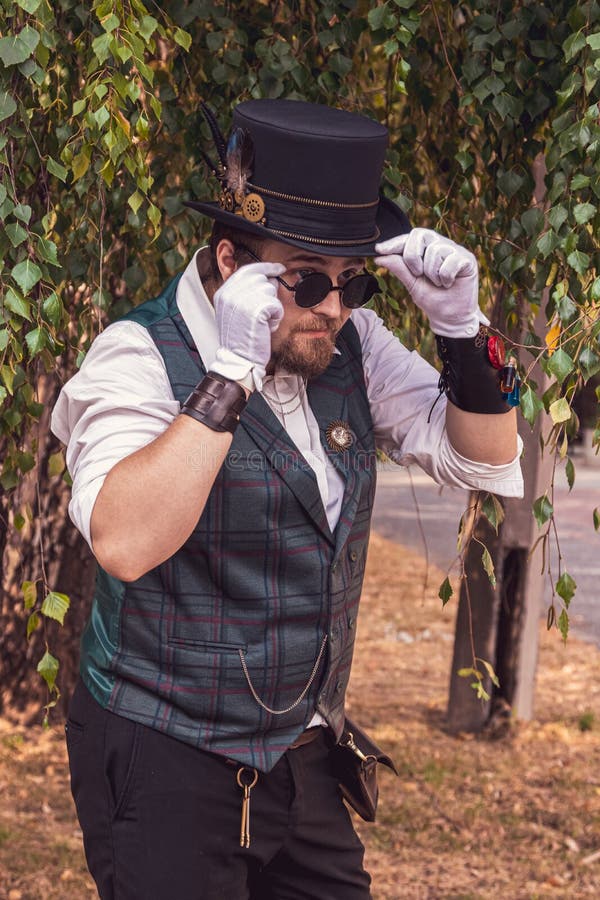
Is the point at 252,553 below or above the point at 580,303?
below

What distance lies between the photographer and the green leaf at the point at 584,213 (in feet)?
7.64

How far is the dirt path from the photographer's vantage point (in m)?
4.03

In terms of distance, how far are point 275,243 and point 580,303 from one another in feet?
2.41

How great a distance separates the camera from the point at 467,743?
17.2 feet

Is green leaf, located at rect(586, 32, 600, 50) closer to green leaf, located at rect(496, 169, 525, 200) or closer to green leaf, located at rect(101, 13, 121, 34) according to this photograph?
green leaf, located at rect(496, 169, 525, 200)

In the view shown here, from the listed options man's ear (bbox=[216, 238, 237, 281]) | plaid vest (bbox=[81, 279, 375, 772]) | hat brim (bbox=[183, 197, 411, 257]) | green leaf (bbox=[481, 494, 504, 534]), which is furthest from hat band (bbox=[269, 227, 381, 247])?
green leaf (bbox=[481, 494, 504, 534])

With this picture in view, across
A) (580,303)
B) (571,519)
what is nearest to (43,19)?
(580,303)

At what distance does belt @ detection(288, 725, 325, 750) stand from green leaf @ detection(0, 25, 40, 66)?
1345 mm

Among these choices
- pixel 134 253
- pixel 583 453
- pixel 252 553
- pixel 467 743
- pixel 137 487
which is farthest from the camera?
pixel 583 453

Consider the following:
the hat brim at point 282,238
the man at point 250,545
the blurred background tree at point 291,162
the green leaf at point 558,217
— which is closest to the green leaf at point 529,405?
the blurred background tree at point 291,162

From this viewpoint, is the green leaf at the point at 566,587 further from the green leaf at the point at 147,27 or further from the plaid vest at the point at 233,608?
the green leaf at the point at 147,27

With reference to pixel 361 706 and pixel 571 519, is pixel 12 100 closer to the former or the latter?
pixel 361 706

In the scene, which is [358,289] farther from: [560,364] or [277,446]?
[560,364]

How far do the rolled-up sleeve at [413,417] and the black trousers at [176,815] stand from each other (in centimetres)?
60
